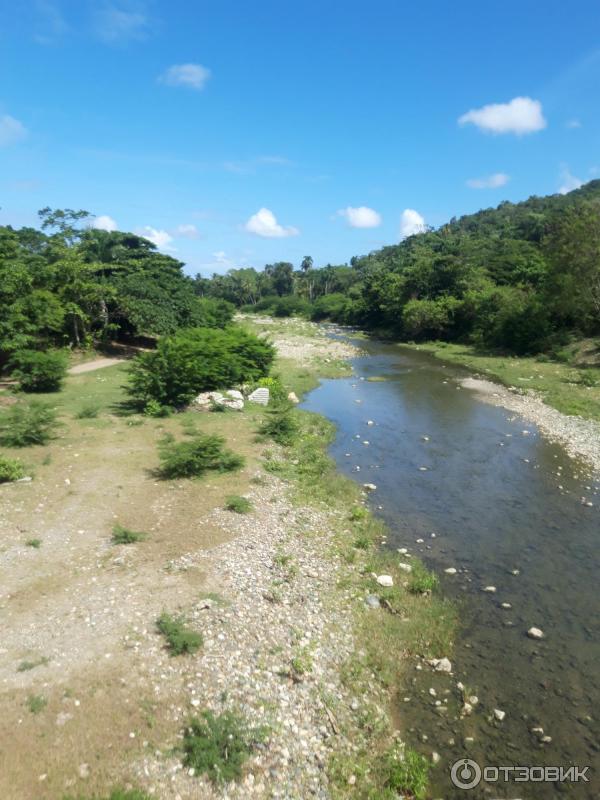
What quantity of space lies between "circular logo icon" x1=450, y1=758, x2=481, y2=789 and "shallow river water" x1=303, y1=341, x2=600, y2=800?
0.25ft

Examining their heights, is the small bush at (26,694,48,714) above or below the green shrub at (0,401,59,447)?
below

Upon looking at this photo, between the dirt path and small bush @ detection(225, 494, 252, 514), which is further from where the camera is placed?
the dirt path

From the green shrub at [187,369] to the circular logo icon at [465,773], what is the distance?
19889 mm

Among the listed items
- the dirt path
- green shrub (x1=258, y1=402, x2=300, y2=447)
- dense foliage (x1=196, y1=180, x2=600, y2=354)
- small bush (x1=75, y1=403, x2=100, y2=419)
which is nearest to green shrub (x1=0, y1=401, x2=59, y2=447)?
small bush (x1=75, y1=403, x2=100, y2=419)

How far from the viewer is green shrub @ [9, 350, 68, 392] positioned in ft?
85.2

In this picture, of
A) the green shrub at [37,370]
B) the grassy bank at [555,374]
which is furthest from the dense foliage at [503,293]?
the green shrub at [37,370]

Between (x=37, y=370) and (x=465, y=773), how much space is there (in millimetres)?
26215

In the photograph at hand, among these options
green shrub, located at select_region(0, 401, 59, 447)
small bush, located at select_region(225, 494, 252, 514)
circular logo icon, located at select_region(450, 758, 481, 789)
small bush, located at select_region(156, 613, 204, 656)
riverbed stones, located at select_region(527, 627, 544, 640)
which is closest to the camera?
circular logo icon, located at select_region(450, 758, 481, 789)

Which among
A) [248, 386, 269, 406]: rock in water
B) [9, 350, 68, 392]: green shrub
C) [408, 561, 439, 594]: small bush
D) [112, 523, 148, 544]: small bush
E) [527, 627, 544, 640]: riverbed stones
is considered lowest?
[527, 627, 544, 640]: riverbed stones

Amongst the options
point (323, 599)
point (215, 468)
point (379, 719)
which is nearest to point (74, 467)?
point (215, 468)

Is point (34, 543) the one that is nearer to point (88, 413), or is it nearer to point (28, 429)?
point (28, 429)

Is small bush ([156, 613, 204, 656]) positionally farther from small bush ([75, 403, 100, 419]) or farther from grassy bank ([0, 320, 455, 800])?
small bush ([75, 403, 100, 419])

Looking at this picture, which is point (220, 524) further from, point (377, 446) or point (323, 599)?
point (377, 446)

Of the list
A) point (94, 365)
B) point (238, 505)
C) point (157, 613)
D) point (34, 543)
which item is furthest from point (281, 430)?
point (94, 365)
